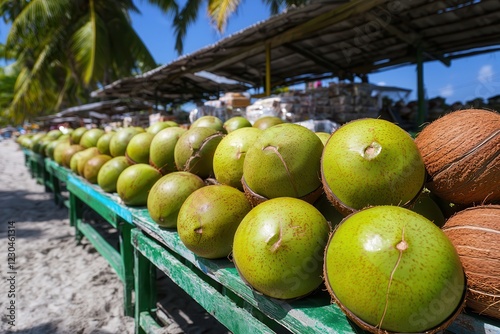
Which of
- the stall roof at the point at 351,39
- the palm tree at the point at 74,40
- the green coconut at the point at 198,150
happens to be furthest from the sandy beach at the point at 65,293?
the palm tree at the point at 74,40

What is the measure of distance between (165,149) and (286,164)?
111 cm

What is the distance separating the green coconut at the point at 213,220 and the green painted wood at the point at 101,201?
0.90 metres

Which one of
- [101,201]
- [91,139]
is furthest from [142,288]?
[91,139]

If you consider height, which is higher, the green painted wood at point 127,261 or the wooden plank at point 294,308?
the wooden plank at point 294,308

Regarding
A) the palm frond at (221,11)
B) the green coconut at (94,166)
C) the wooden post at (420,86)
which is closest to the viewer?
the green coconut at (94,166)

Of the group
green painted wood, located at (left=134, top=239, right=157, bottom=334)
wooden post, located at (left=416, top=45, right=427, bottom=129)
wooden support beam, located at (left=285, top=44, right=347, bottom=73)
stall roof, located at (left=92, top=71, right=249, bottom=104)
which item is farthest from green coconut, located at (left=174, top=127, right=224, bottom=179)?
stall roof, located at (left=92, top=71, right=249, bottom=104)

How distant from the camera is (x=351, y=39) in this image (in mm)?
5191

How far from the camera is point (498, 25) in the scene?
168 inches

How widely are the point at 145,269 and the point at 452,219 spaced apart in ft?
5.69

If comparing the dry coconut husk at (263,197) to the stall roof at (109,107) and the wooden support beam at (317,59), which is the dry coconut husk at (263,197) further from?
the stall roof at (109,107)

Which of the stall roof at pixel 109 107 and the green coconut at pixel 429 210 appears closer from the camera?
the green coconut at pixel 429 210

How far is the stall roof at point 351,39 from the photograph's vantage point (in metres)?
3.96

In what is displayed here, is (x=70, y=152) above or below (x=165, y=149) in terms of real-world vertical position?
below

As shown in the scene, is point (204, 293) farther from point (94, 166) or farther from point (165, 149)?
point (94, 166)
